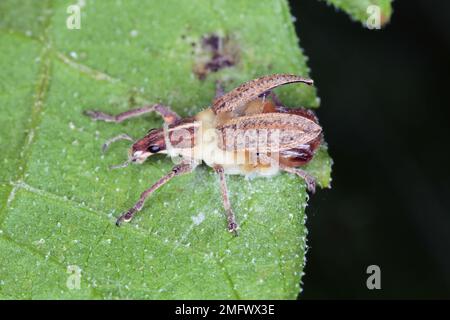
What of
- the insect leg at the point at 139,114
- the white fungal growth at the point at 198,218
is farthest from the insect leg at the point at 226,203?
the insect leg at the point at 139,114

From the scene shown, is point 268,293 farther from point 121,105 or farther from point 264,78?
point 121,105

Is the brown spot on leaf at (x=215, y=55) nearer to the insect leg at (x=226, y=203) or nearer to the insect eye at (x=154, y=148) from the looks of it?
the insect eye at (x=154, y=148)

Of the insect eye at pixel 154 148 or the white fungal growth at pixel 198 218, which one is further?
the insect eye at pixel 154 148

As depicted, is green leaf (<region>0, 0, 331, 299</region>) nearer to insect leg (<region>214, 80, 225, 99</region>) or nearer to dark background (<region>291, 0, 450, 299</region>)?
insect leg (<region>214, 80, 225, 99</region>)

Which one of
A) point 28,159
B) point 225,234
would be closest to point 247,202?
point 225,234

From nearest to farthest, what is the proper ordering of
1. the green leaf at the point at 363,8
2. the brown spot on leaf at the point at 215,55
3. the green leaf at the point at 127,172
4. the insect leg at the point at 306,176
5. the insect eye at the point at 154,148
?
the green leaf at the point at 127,172 < the insect leg at the point at 306,176 < the insect eye at the point at 154,148 < the green leaf at the point at 363,8 < the brown spot on leaf at the point at 215,55

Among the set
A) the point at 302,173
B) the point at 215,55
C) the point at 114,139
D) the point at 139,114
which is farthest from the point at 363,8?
the point at 114,139

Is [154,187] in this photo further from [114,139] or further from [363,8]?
[363,8]

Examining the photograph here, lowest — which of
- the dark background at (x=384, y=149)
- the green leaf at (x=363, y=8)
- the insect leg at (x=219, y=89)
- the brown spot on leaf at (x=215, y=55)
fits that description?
the dark background at (x=384, y=149)
